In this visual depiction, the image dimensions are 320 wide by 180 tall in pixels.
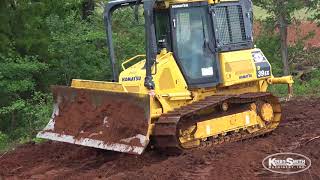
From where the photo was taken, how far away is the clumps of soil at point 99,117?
29.8ft

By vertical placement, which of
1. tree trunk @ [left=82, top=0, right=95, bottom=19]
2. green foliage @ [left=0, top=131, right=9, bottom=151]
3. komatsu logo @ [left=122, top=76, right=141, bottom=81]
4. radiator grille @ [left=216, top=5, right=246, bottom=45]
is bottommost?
green foliage @ [left=0, top=131, right=9, bottom=151]

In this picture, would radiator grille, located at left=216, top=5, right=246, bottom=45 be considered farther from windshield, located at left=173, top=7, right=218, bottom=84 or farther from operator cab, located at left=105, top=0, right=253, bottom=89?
windshield, located at left=173, top=7, right=218, bottom=84

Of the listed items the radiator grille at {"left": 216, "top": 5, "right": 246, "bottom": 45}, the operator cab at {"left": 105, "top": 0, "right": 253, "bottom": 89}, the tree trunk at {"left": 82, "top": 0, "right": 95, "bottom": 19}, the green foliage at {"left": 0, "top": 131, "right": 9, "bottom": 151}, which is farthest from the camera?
the tree trunk at {"left": 82, "top": 0, "right": 95, "bottom": 19}

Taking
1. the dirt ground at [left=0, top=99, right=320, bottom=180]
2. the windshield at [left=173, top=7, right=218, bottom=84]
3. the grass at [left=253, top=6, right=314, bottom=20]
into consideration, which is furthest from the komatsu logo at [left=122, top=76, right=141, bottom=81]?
the grass at [left=253, top=6, right=314, bottom=20]

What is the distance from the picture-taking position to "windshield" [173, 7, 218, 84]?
9.85 m

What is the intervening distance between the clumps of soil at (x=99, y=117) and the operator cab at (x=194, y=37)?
129 centimetres

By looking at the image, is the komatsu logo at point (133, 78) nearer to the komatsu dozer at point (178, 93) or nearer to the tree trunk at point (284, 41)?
the komatsu dozer at point (178, 93)

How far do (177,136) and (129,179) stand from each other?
145cm

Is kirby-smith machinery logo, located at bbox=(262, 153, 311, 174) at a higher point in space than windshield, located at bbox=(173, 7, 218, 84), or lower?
lower

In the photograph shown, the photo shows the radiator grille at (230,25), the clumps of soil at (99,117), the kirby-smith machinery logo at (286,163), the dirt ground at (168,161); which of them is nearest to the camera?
the kirby-smith machinery logo at (286,163)

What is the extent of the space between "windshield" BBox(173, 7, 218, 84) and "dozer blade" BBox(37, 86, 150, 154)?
1286 millimetres

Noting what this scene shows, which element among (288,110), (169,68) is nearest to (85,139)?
(169,68)

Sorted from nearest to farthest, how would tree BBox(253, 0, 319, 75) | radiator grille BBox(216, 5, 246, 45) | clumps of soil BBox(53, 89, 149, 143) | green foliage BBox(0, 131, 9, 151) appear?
clumps of soil BBox(53, 89, 149, 143)
radiator grille BBox(216, 5, 246, 45)
green foliage BBox(0, 131, 9, 151)
tree BBox(253, 0, 319, 75)

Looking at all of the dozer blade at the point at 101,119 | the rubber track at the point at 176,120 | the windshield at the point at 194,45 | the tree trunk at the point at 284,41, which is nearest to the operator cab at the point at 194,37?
the windshield at the point at 194,45
